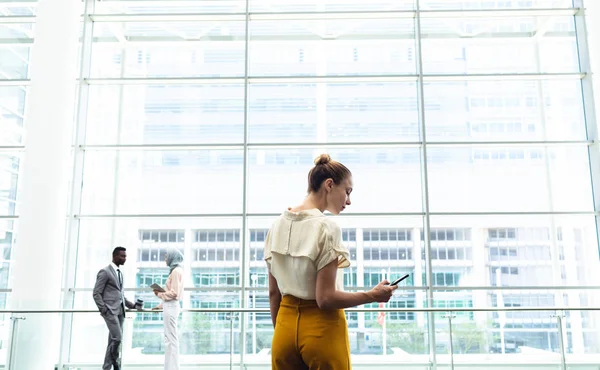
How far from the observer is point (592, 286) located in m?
7.53

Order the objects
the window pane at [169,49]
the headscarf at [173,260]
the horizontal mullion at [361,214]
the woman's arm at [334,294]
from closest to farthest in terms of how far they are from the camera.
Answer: the woman's arm at [334,294] < the headscarf at [173,260] < the horizontal mullion at [361,214] < the window pane at [169,49]

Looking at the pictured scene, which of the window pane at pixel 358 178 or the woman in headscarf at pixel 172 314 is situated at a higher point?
the window pane at pixel 358 178

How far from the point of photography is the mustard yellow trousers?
1440 millimetres

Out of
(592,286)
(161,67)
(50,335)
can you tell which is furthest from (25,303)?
(592,286)

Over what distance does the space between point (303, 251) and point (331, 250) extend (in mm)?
85

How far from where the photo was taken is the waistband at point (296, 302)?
1.49 m

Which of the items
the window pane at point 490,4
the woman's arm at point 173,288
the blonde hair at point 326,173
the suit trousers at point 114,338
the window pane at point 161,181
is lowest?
the suit trousers at point 114,338

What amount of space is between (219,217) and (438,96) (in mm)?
3732

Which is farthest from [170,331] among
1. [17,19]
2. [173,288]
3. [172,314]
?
[17,19]

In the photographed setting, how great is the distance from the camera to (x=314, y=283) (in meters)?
1.49

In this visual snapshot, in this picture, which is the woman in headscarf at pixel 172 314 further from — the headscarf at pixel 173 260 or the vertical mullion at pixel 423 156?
the vertical mullion at pixel 423 156

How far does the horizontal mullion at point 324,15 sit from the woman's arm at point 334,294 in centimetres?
731

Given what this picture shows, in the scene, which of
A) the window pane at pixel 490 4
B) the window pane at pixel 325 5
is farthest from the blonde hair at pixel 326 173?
the window pane at pixel 490 4

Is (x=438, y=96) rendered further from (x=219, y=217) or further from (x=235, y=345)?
(x=235, y=345)
